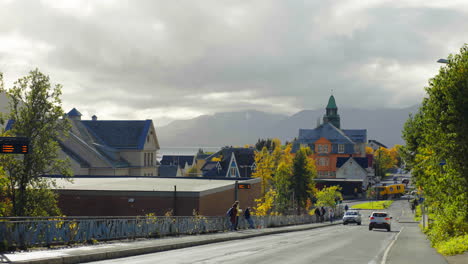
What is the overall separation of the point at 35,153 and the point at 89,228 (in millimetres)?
9569

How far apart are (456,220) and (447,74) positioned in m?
6.33

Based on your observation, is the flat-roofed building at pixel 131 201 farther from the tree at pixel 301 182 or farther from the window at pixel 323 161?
the window at pixel 323 161

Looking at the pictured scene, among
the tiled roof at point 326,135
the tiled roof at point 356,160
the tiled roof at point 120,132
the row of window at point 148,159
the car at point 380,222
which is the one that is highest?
the tiled roof at point 326,135

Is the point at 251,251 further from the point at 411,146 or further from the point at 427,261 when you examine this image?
the point at 411,146

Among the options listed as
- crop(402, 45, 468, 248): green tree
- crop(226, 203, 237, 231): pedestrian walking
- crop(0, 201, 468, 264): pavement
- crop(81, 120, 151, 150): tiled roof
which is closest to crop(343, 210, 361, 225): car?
crop(226, 203, 237, 231): pedestrian walking

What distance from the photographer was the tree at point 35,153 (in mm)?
28266

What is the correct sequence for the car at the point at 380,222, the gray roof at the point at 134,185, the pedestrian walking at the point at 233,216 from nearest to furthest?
1. the pedestrian walking at the point at 233,216
2. the gray roof at the point at 134,185
3. the car at the point at 380,222

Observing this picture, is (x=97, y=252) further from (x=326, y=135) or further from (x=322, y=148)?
(x=326, y=135)

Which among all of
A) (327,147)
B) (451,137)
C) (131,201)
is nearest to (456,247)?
(451,137)

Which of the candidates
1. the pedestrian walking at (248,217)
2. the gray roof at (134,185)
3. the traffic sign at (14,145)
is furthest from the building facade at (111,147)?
the traffic sign at (14,145)

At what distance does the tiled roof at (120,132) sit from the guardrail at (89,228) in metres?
43.9

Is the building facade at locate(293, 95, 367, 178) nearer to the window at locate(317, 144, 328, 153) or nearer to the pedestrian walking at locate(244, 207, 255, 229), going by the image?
the window at locate(317, 144, 328, 153)

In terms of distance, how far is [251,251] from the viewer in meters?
21.3

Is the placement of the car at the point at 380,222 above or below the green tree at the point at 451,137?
below
